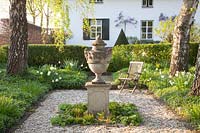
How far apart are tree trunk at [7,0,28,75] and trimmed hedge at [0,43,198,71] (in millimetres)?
5047

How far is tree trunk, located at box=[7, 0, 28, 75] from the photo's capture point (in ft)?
41.0

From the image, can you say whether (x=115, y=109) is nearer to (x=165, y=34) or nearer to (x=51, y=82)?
(x=51, y=82)

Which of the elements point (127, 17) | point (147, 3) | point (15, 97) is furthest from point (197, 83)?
point (147, 3)

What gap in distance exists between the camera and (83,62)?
18.1 m

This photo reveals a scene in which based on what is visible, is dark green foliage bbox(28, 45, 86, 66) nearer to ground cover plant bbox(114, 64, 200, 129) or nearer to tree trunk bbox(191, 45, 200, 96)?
ground cover plant bbox(114, 64, 200, 129)

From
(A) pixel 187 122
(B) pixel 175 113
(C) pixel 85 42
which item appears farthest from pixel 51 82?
(C) pixel 85 42

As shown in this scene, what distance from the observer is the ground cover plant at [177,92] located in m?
7.90

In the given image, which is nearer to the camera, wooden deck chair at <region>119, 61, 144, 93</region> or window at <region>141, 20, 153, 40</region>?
wooden deck chair at <region>119, 61, 144, 93</region>

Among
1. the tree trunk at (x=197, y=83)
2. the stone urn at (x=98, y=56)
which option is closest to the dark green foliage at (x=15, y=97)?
the stone urn at (x=98, y=56)

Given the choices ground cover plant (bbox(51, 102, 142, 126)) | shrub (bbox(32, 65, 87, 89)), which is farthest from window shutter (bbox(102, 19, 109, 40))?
ground cover plant (bbox(51, 102, 142, 126))

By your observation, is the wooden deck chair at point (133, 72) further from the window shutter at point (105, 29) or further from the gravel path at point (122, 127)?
the window shutter at point (105, 29)

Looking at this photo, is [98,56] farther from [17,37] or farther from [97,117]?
[17,37]

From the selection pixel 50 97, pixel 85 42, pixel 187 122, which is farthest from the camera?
pixel 85 42

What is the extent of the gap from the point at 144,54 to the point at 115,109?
951cm
